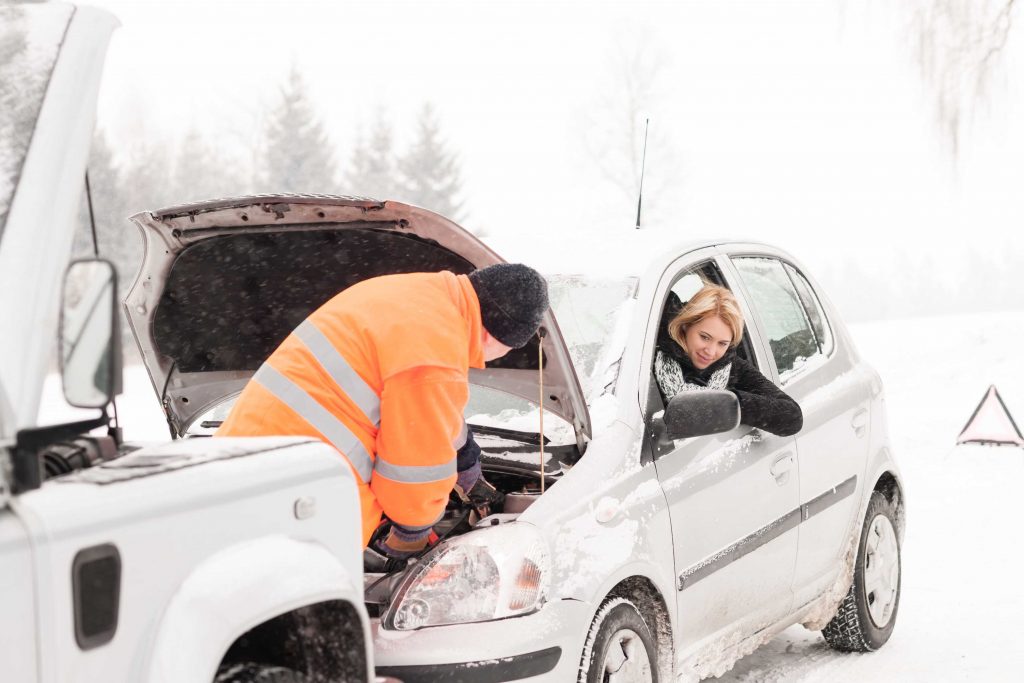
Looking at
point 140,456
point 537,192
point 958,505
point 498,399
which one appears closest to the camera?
point 140,456

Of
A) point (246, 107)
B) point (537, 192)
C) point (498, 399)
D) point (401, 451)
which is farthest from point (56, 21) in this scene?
point (246, 107)

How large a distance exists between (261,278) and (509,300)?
137 centimetres

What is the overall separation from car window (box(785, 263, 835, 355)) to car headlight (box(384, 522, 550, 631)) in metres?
2.60

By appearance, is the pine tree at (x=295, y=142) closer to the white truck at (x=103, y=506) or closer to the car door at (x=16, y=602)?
the white truck at (x=103, y=506)

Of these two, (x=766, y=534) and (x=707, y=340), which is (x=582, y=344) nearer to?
(x=707, y=340)

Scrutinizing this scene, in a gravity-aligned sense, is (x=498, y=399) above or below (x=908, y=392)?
above

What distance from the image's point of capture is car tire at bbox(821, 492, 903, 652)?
206 inches

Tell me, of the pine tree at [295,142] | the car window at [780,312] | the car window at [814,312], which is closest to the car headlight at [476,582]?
the car window at [780,312]

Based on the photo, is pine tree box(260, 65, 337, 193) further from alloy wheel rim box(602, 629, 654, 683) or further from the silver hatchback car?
alloy wheel rim box(602, 629, 654, 683)

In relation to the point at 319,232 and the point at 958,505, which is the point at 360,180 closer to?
the point at 958,505

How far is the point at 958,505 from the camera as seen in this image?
29.6 feet

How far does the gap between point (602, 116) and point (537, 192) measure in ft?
34.6

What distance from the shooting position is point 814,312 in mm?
5418

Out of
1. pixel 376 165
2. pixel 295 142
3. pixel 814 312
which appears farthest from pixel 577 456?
pixel 376 165
